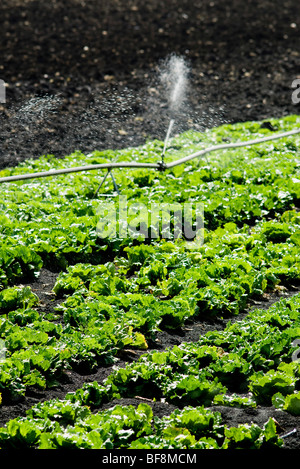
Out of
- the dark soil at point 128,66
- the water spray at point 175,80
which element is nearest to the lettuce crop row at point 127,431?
the dark soil at point 128,66

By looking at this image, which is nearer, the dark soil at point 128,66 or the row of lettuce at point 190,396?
the row of lettuce at point 190,396

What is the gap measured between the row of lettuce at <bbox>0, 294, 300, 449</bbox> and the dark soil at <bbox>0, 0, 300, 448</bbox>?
1.59 meters

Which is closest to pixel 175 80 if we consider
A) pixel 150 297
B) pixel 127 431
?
pixel 150 297

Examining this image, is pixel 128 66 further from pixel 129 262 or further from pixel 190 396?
pixel 190 396

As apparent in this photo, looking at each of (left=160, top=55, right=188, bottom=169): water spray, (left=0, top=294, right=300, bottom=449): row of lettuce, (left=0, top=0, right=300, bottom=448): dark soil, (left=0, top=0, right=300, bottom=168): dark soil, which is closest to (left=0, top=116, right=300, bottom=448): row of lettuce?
(left=0, top=294, right=300, bottom=449): row of lettuce

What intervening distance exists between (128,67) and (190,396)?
10581 millimetres

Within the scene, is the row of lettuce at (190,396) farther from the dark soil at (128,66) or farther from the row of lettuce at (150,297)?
the dark soil at (128,66)

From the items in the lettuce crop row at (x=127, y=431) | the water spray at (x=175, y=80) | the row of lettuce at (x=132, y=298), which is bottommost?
the lettuce crop row at (x=127, y=431)

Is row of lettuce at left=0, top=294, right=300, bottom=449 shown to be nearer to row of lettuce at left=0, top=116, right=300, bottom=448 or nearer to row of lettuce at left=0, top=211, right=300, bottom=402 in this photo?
row of lettuce at left=0, top=116, right=300, bottom=448

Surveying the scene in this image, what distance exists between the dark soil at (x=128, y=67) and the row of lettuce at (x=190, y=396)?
1594mm

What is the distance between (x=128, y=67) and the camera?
1226cm

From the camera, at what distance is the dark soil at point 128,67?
29.7 feet

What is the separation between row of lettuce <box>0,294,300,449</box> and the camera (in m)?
2.46

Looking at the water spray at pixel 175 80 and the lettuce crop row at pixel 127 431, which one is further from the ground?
the water spray at pixel 175 80
